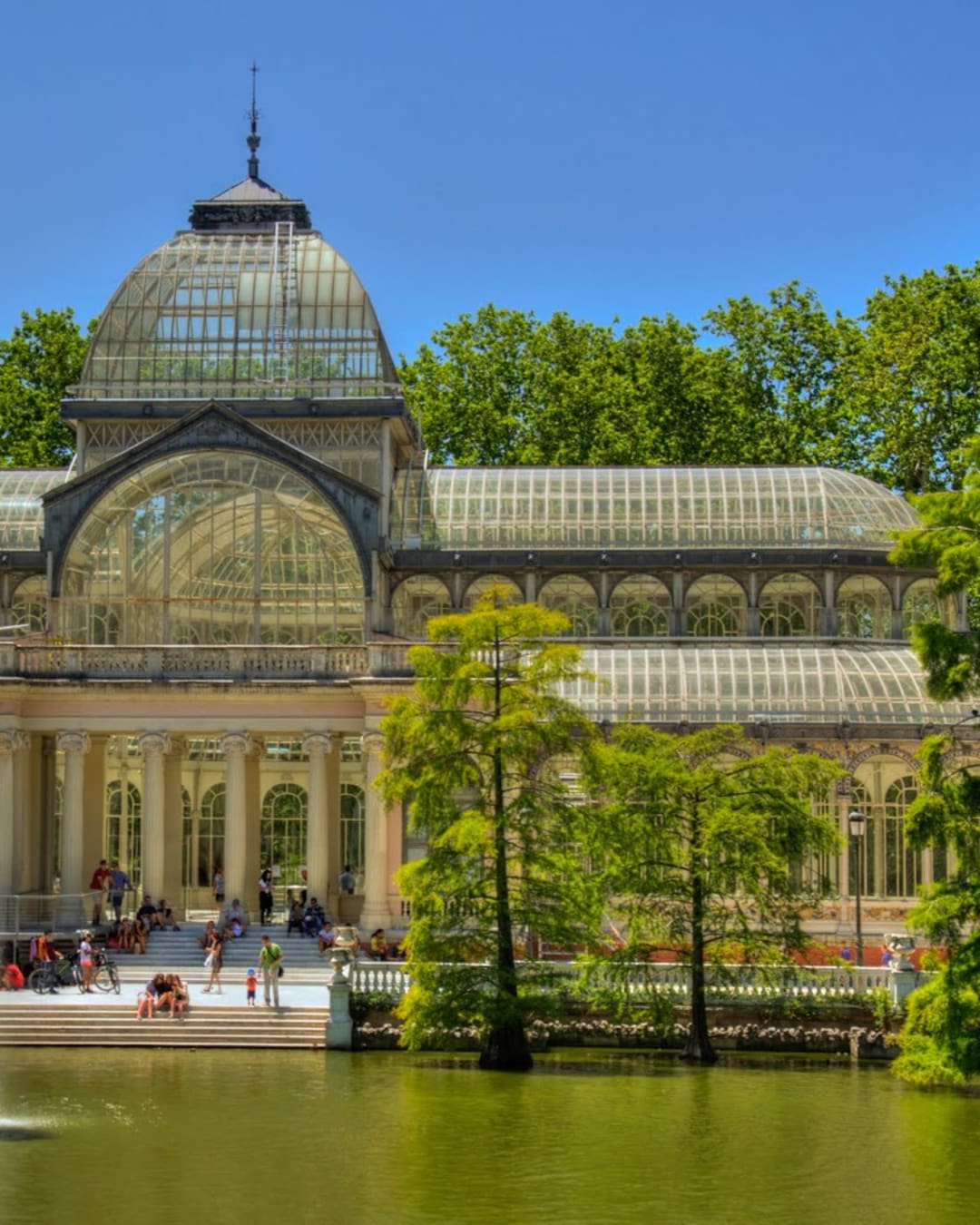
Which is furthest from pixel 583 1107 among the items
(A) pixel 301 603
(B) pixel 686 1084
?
(A) pixel 301 603

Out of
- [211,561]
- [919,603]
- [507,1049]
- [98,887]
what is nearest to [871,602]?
[919,603]

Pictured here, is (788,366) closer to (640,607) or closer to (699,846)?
(640,607)

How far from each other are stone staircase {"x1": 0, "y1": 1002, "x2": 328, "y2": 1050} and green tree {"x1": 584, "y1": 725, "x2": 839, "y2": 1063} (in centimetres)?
690

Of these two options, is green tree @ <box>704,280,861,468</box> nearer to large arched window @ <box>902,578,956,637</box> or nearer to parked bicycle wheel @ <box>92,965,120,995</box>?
large arched window @ <box>902,578,956,637</box>

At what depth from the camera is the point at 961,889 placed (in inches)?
1518

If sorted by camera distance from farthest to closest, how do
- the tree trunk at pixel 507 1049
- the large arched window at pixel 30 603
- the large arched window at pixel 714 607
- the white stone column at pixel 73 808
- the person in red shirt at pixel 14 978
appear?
1. the large arched window at pixel 30 603
2. the large arched window at pixel 714 607
3. the white stone column at pixel 73 808
4. the person in red shirt at pixel 14 978
5. the tree trunk at pixel 507 1049

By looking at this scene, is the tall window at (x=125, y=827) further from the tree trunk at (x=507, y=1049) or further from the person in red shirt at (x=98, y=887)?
the tree trunk at (x=507, y=1049)

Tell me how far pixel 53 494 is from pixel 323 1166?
29683 millimetres

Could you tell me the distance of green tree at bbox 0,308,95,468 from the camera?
83.0 meters

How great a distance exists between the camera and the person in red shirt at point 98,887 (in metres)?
55.4

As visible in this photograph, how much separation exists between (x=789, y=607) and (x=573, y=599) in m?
6.18

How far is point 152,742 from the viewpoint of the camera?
55.5 metres

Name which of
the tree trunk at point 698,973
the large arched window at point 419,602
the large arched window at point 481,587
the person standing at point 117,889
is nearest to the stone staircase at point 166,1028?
Result: the tree trunk at point 698,973

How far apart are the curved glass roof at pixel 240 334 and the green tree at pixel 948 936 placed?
27409 millimetres
